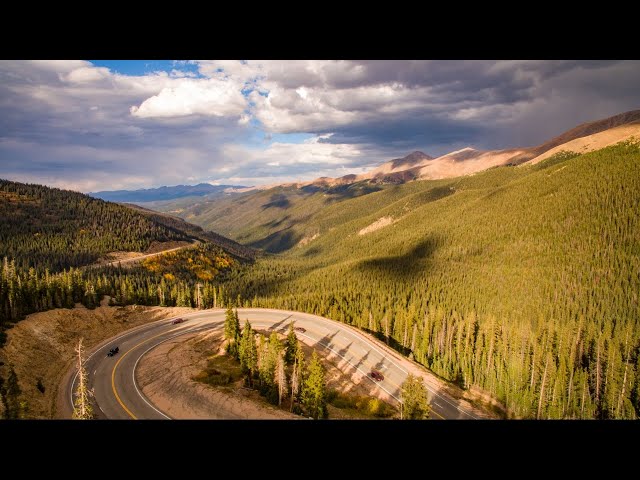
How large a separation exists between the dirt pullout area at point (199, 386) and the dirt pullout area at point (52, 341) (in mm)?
11118

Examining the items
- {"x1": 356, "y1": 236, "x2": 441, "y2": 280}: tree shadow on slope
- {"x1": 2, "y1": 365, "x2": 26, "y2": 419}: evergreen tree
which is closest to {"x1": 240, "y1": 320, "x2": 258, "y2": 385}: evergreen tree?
{"x1": 2, "y1": 365, "x2": 26, "y2": 419}: evergreen tree

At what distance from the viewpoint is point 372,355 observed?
233 feet

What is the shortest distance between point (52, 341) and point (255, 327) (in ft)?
120

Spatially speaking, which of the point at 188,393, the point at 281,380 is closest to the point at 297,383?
the point at 281,380

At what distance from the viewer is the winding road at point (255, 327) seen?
44.9 metres

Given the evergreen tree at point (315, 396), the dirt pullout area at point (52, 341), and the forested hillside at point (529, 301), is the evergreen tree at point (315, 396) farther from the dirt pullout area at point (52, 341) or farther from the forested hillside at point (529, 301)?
the forested hillside at point (529, 301)

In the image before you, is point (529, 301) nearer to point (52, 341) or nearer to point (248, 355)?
point (248, 355)

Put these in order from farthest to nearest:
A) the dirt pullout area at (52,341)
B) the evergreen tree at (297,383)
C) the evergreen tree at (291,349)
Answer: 1. the evergreen tree at (291,349)
2. the evergreen tree at (297,383)
3. the dirt pullout area at (52,341)

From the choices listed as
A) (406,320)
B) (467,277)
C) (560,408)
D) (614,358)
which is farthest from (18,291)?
(467,277)

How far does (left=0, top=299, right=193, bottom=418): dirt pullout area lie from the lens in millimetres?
45438

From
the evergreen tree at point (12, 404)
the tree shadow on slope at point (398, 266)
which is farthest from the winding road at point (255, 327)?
the tree shadow on slope at point (398, 266)

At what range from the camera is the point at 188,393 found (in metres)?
46.2

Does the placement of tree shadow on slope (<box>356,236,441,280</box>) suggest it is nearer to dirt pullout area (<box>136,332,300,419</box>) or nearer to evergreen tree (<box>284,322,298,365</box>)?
evergreen tree (<box>284,322,298,365</box>)
